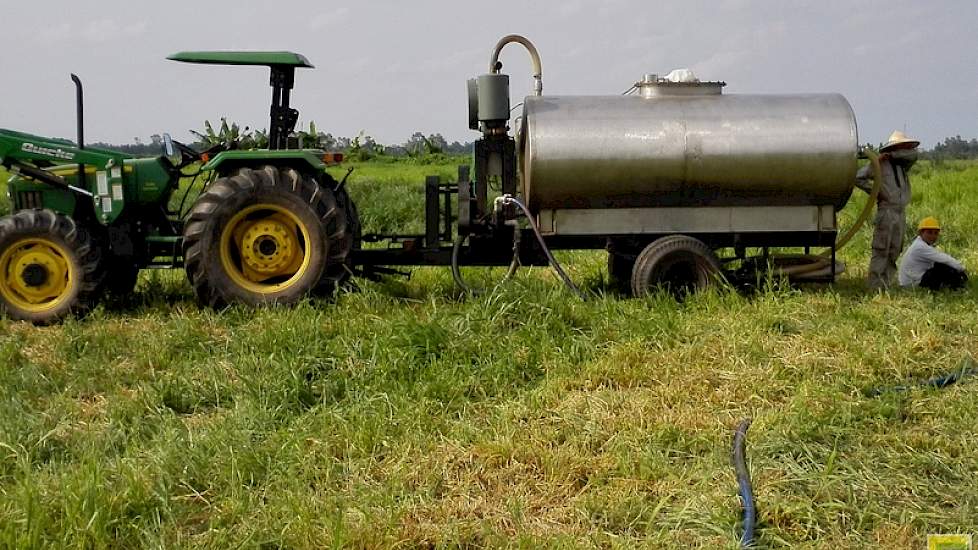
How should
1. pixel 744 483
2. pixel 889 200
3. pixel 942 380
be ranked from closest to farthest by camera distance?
pixel 744 483, pixel 942 380, pixel 889 200

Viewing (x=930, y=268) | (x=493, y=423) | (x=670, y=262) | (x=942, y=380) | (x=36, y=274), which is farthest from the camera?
(x=930, y=268)

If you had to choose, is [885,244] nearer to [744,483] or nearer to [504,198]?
[504,198]

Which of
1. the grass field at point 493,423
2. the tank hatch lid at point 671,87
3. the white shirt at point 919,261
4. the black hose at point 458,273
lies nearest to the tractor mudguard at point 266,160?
the grass field at point 493,423

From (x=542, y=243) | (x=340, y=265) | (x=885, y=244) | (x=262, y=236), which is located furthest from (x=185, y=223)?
(x=885, y=244)

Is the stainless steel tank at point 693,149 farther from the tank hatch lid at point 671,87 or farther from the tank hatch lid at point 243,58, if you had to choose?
the tank hatch lid at point 243,58

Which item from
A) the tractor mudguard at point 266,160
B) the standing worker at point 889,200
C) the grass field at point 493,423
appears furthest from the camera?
the standing worker at point 889,200

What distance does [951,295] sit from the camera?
6.62 metres

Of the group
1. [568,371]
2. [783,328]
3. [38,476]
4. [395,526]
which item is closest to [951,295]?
[783,328]

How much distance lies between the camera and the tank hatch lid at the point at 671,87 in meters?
6.59

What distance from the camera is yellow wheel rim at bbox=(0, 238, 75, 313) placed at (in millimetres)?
6469

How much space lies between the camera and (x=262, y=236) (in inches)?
259

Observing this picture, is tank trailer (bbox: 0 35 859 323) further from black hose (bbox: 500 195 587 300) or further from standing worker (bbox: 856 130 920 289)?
standing worker (bbox: 856 130 920 289)

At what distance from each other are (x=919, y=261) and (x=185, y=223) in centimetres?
574

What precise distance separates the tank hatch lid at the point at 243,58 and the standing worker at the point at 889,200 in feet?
15.1
